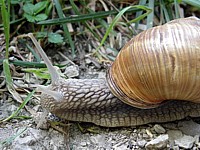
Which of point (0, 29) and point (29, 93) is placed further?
point (0, 29)

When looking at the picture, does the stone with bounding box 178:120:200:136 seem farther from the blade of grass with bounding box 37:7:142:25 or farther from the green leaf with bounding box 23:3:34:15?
the green leaf with bounding box 23:3:34:15

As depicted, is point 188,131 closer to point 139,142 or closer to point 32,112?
point 139,142

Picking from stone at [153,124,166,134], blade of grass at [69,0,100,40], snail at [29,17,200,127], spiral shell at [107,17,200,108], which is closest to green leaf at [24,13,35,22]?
blade of grass at [69,0,100,40]

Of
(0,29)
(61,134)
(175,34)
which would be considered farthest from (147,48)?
(0,29)

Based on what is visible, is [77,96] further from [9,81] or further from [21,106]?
[9,81]

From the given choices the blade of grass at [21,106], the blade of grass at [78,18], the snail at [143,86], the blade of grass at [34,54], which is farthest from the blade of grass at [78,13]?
the blade of grass at [21,106]

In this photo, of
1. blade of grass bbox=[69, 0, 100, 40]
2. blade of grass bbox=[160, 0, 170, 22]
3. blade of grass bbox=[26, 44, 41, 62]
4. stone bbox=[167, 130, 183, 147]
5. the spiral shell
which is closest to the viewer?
the spiral shell

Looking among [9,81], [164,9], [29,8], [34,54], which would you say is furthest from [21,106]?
[164,9]
